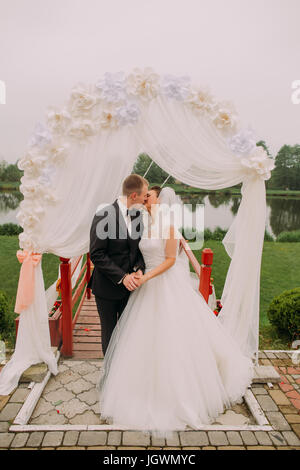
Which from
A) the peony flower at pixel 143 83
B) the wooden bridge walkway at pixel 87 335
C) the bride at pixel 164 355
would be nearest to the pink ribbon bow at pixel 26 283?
the bride at pixel 164 355

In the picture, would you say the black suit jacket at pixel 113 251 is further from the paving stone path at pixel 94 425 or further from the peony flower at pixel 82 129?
the paving stone path at pixel 94 425

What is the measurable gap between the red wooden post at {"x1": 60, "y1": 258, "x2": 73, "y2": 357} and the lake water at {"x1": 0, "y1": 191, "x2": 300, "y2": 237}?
1163 cm

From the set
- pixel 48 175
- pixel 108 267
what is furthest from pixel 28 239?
pixel 108 267

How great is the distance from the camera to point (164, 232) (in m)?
2.61

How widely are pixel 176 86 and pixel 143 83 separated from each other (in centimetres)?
29

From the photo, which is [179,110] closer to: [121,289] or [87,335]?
[121,289]

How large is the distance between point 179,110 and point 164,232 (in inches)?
46.4

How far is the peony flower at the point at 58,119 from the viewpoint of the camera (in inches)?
108

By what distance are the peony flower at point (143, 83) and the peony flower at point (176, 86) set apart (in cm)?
8

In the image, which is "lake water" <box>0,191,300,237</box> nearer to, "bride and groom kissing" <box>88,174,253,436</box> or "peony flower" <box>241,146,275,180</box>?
"peony flower" <box>241,146,275,180</box>

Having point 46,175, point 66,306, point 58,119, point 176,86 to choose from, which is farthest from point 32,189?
point 176,86

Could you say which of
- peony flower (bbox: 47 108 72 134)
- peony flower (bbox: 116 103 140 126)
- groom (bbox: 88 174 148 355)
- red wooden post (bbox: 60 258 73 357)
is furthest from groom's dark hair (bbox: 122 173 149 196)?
red wooden post (bbox: 60 258 73 357)
